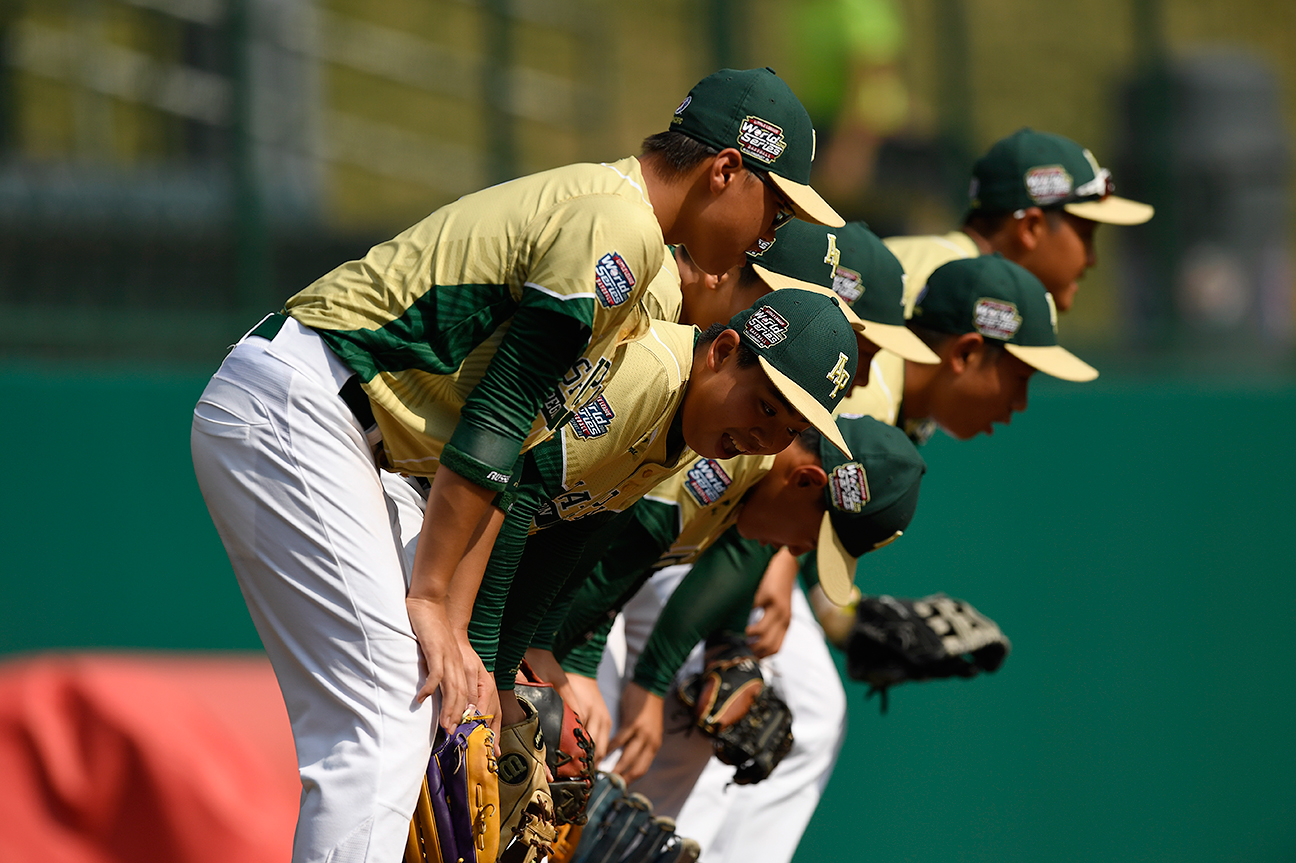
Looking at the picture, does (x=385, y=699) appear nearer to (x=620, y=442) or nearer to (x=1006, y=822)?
(x=620, y=442)

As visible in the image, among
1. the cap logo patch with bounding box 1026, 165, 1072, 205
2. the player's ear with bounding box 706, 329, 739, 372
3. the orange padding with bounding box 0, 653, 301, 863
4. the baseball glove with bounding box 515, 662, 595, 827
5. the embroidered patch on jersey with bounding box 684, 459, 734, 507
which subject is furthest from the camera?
the cap logo patch with bounding box 1026, 165, 1072, 205

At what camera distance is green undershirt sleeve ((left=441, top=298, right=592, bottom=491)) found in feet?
7.82

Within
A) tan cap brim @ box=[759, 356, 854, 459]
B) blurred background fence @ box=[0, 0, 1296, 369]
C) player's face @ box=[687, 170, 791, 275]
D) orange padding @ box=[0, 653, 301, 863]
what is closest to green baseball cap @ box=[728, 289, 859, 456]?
tan cap brim @ box=[759, 356, 854, 459]

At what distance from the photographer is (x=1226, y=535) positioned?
6.72 meters

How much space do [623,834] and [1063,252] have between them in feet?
6.87

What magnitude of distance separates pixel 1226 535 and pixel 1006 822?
5.87 ft

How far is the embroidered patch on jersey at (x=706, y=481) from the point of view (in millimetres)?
3152

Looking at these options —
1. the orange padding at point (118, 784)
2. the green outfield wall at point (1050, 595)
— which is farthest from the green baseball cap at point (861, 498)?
the green outfield wall at point (1050, 595)

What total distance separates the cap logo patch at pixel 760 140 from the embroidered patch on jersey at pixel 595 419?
20.8 inches

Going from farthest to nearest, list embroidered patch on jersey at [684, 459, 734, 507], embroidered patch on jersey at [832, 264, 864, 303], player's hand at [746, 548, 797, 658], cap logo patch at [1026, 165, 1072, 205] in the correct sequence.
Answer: cap logo patch at [1026, 165, 1072, 205]
player's hand at [746, 548, 797, 658]
embroidered patch on jersey at [832, 264, 864, 303]
embroidered patch on jersey at [684, 459, 734, 507]

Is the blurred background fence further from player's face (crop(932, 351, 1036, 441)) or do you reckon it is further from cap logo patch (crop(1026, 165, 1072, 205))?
player's face (crop(932, 351, 1036, 441))

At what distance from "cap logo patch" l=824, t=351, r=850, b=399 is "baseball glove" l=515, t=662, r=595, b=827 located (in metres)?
0.82

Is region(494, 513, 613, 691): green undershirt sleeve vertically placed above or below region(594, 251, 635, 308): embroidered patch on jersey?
below

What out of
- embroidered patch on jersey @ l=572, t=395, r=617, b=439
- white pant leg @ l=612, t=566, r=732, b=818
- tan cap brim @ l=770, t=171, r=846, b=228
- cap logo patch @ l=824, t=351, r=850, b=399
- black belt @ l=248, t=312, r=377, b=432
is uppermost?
tan cap brim @ l=770, t=171, r=846, b=228
